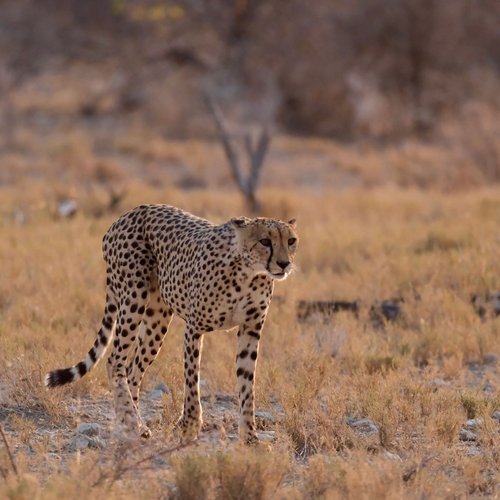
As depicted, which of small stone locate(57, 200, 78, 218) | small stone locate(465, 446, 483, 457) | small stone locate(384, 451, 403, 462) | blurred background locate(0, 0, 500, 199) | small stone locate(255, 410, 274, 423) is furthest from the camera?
blurred background locate(0, 0, 500, 199)

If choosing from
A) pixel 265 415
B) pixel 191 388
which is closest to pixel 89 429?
pixel 191 388

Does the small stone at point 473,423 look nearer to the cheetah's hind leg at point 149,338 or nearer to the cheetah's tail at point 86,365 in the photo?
the cheetah's hind leg at point 149,338

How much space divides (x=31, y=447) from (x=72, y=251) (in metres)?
4.53

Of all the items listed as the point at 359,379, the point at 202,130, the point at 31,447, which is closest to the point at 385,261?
the point at 359,379

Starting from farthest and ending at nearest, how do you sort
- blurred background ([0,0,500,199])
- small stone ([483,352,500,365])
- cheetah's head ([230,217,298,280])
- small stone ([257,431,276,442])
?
blurred background ([0,0,500,199]) → small stone ([483,352,500,365]) → small stone ([257,431,276,442]) → cheetah's head ([230,217,298,280])

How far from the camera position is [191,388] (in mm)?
5316

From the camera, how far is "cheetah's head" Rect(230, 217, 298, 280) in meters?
4.82

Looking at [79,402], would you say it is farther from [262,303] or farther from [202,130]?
[202,130]

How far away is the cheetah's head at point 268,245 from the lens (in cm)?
482

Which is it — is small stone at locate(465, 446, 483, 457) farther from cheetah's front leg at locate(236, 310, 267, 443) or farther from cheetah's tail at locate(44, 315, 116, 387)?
cheetah's tail at locate(44, 315, 116, 387)

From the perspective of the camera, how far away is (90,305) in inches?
305

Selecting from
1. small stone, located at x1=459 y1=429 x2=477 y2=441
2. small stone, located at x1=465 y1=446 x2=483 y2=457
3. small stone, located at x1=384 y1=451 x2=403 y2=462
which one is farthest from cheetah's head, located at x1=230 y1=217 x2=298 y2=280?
small stone, located at x1=459 y1=429 x2=477 y2=441

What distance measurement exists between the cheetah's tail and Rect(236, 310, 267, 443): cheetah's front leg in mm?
787

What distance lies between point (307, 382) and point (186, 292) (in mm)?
1023
